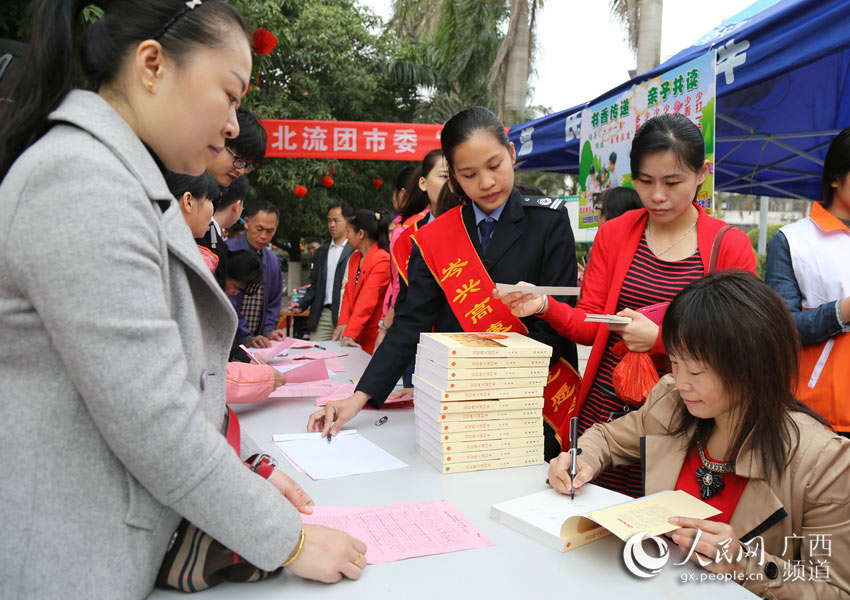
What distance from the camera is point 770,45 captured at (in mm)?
2473

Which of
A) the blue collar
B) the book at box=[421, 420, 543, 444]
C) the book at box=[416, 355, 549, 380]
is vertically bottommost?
the book at box=[421, 420, 543, 444]

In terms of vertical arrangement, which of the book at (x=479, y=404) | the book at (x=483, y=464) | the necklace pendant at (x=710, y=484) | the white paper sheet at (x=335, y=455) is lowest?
the white paper sheet at (x=335, y=455)

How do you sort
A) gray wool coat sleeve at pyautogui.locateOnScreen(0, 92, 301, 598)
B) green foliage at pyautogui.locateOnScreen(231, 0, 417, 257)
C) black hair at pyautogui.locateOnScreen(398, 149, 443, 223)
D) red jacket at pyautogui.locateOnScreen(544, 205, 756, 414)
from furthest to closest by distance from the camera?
1. green foliage at pyautogui.locateOnScreen(231, 0, 417, 257)
2. black hair at pyautogui.locateOnScreen(398, 149, 443, 223)
3. red jacket at pyautogui.locateOnScreen(544, 205, 756, 414)
4. gray wool coat sleeve at pyautogui.locateOnScreen(0, 92, 301, 598)

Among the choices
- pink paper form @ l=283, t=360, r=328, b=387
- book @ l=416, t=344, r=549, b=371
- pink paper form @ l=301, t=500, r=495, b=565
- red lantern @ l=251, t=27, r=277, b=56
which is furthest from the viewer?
red lantern @ l=251, t=27, r=277, b=56

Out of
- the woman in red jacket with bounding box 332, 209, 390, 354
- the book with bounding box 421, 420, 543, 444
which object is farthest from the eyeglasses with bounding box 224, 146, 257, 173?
the woman in red jacket with bounding box 332, 209, 390, 354

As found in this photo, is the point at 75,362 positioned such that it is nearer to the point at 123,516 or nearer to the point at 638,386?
the point at 123,516

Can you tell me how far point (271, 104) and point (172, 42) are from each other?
10.4 meters

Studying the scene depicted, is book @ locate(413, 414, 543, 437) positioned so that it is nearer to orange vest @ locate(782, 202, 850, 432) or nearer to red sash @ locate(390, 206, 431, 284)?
orange vest @ locate(782, 202, 850, 432)

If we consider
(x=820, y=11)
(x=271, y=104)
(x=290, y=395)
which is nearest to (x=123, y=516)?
(x=290, y=395)

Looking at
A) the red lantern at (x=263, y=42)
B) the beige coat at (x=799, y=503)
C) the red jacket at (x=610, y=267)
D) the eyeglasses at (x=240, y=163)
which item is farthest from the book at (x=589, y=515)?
the red lantern at (x=263, y=42)

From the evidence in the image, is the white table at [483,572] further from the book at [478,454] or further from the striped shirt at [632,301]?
the striped shirt at [632,301]

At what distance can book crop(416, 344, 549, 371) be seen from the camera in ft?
4.01

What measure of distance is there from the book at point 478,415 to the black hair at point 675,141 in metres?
0.75

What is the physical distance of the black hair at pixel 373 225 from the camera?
393 centimetres
